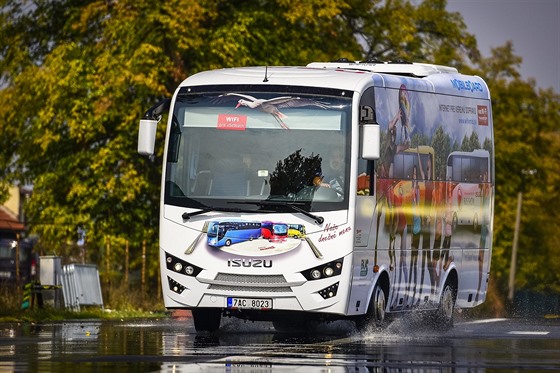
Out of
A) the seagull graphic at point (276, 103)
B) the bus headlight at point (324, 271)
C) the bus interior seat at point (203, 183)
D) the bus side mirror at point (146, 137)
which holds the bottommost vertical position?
the bus headlight at point (324, 271)

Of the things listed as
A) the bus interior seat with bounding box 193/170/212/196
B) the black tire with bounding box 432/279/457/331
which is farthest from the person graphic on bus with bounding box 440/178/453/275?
the bus interior seat with bounding box 193/170/212/196

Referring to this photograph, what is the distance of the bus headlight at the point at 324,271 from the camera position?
19.9 meters

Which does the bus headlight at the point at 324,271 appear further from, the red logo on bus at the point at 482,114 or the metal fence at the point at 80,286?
the metal fence at the point at 80,286

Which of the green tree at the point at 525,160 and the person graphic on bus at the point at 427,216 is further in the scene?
the green tree at the point at 525,160

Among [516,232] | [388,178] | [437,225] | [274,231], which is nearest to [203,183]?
[274,231]

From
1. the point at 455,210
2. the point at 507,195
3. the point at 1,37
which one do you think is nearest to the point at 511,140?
the point at 507,195

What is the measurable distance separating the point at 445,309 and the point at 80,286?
9128mm

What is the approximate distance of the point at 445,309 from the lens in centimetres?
2453

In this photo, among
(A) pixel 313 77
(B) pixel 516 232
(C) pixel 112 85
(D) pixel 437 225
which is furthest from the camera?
(B) pixel 516 232

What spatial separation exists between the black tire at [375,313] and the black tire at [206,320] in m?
1.92

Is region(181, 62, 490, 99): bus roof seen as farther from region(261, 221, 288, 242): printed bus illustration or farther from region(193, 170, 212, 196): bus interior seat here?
region(261, 221, 288, 242): printed bus illustration

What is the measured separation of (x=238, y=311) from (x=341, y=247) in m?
1.67

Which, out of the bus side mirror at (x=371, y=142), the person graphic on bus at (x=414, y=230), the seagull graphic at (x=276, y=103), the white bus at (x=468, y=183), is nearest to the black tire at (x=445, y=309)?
the white bus at (x=468, y=183)

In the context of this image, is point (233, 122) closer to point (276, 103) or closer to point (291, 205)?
point (276, 103)
